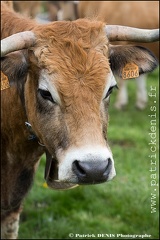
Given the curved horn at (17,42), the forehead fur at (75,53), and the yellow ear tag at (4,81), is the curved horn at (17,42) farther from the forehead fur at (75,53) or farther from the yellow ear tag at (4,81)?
the yellow ear tag at (4,81)

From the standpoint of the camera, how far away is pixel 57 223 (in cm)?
640

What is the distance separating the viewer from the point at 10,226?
5.62 meters

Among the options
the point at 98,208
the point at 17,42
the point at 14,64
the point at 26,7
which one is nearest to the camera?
the point at 17,42

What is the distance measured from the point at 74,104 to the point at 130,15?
674 centimetres

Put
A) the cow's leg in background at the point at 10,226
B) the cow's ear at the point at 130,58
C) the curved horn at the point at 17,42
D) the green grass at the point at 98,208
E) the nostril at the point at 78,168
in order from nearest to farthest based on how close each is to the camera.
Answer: the nostril at the point at 78,168, the curved horn at the point at 17,42, the cow's ear at the point at 130,58, the cow's leg in background at the point at 10,226, the green grass at the point at 98,208

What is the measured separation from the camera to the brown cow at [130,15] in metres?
9.94

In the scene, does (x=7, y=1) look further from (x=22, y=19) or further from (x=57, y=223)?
(x=57, y=223)

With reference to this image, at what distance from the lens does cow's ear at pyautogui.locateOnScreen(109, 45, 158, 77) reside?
4500mm

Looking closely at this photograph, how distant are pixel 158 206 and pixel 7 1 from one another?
9.63 ft

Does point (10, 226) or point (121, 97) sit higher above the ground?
point (121, 97)

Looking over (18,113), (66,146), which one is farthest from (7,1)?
(66,146)

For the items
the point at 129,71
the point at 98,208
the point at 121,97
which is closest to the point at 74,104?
the point at 129,71

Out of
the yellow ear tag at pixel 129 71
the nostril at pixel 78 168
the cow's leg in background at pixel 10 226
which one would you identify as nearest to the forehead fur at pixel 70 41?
the yellow ear tag at pixel 129 71

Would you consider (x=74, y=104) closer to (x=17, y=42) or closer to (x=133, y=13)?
(x=17, y=42)
